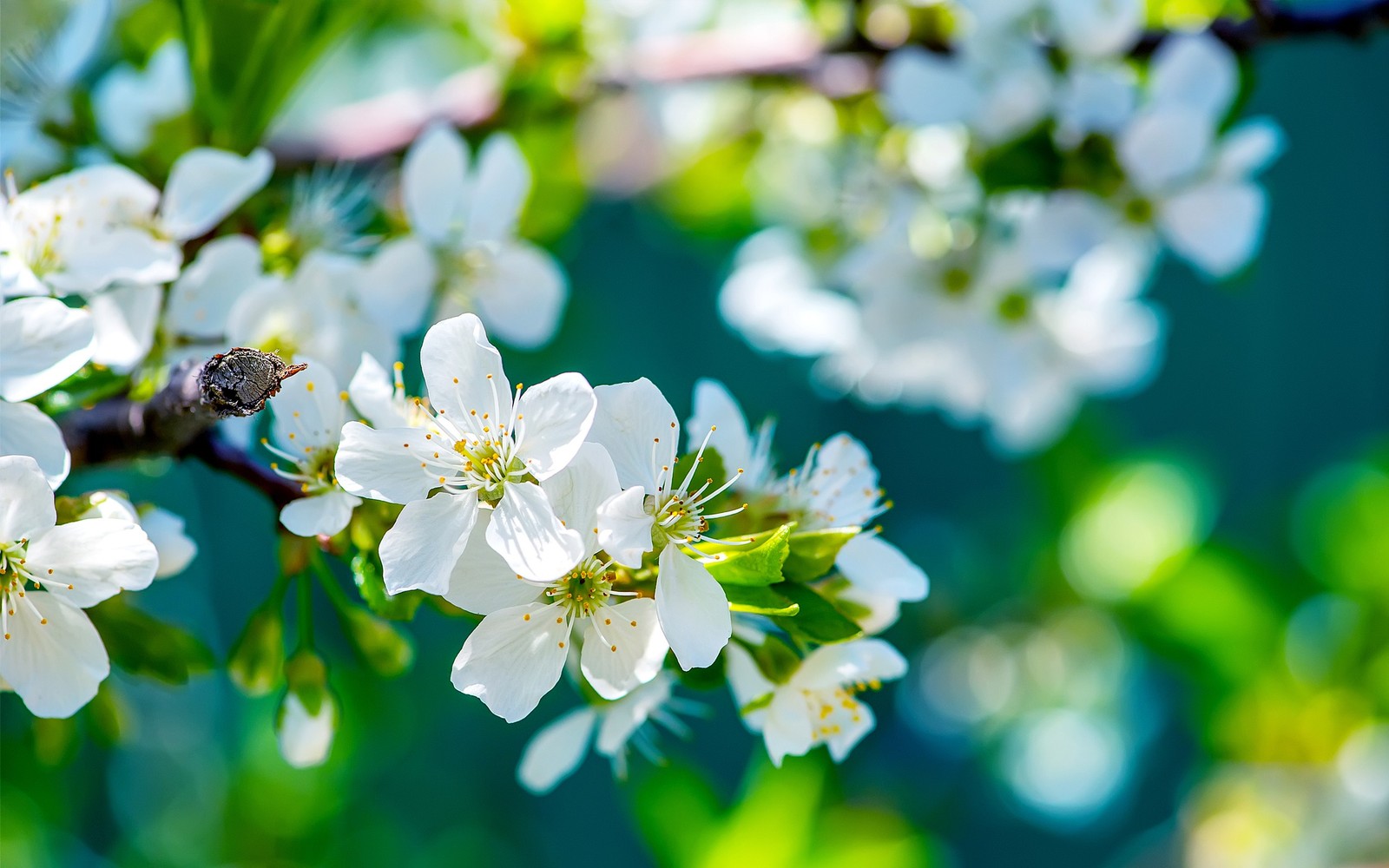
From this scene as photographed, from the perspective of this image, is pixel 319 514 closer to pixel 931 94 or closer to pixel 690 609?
pixel 690 609

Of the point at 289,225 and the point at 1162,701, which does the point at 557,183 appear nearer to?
the point at 289,225

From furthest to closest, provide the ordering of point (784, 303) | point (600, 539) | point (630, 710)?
point (784, 303)
point (630, 710)
point (600, 539)

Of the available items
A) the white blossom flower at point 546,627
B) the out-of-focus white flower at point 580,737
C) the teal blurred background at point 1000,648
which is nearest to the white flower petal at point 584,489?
the white blossom flower at point 546,627

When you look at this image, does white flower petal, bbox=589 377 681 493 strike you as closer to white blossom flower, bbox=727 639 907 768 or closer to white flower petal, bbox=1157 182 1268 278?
white blossom flower, bbox=727 639 907 768

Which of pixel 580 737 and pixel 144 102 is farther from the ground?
pixel 144 102

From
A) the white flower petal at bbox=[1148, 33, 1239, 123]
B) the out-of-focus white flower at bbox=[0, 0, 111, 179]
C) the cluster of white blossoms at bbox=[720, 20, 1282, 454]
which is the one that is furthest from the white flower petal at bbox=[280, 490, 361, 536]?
the white flower petal at bbox=[1148, 33, 1239, 123]

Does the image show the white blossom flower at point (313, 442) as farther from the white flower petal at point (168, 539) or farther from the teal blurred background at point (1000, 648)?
the teal blurred background at point (1000, 648)

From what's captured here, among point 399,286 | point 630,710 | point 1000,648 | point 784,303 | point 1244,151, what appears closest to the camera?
point 630,710

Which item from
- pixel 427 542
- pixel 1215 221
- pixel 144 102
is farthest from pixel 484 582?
pixel 1215 221
